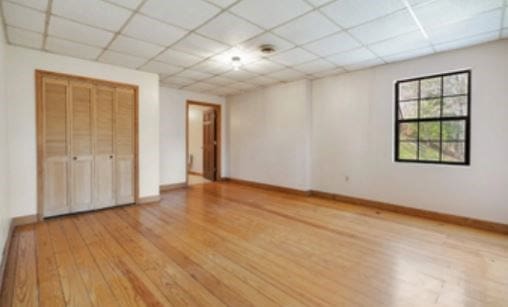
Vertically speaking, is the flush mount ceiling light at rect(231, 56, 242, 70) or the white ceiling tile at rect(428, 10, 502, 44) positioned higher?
the flush mount ceiling light at rect(231, 56, 242, 70)

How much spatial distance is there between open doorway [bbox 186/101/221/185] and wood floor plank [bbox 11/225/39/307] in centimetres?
404

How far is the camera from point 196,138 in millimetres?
8898

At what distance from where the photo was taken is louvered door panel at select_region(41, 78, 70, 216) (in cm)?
367

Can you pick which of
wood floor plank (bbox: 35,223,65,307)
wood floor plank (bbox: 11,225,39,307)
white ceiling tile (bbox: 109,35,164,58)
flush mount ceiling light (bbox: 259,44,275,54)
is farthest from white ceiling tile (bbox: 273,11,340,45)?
wood floor plank (bbox: 11,225,39,307)

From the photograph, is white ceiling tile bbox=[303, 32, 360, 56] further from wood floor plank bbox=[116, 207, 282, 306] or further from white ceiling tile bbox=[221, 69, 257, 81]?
wood floor plank bbox=[116, 207, 282, 306]

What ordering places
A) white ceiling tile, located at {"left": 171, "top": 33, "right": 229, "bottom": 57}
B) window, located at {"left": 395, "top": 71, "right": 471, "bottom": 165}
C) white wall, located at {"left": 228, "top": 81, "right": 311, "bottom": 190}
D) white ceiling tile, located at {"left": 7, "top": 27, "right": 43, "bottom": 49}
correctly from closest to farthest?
white ceiling tile, located at {"left": 7, "top": 27, "right": 43, "bottom": 49} < white ceiling tile, located at {"left": 171, "top": 33, "right": 229, "bottom": 57} < window, located at {"left": 395, "top": 71, "right": 471, "bottom": 165} < white wall, located at {"left": 228, "top": 81, "right": 311, "bottom": 190}

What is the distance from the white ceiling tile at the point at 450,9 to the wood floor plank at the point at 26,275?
4.28 m

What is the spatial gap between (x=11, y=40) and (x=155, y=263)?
351cm

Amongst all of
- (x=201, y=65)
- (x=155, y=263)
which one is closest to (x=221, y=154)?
(x=201, y=65)

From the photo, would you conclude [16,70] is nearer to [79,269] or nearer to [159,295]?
[79,269]

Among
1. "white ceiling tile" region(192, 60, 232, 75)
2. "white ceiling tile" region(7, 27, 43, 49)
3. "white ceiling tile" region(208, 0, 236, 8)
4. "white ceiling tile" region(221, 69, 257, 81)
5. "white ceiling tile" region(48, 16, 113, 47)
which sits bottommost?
"white ceiling tile" region(7, 27, 43, 49)

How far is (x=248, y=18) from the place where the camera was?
Answer: 272cm

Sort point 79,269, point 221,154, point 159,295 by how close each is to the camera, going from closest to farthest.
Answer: point 159,295
point 79,269
point 221,154

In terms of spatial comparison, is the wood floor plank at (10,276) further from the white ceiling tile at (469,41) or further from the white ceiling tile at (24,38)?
the white ceiling tile at (469,41)
